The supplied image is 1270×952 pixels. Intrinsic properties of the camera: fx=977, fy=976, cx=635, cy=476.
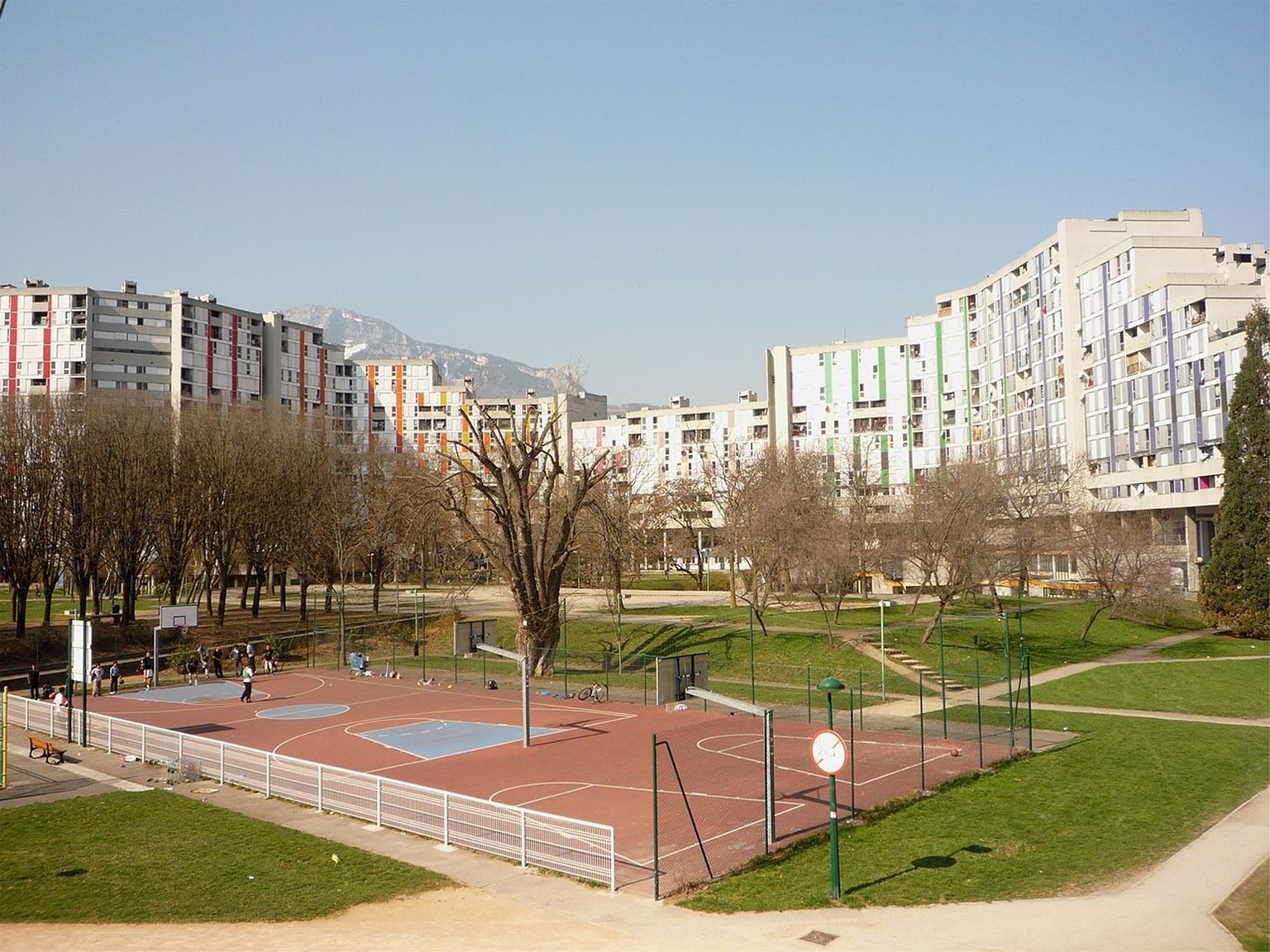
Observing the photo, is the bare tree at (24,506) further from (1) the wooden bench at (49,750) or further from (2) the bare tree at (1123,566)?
(2) the bare tree at (1123,566)

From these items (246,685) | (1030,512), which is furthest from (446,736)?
(1030,512)

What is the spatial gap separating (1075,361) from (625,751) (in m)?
66.1

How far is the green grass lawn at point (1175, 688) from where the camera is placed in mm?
34188

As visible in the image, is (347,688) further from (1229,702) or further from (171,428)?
(1229,702)

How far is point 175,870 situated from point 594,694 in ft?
73.3

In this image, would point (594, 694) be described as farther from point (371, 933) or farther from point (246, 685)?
point (371, 933)

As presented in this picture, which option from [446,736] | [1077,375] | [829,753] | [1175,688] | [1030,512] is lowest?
[446,736]

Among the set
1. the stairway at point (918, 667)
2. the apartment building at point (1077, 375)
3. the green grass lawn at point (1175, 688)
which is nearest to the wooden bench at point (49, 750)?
the stairway at point (918, 667)

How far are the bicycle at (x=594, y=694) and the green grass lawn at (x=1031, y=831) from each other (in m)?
17.4

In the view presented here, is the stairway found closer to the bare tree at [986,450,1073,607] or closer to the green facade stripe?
the bare tree at [986,450,1073,607]

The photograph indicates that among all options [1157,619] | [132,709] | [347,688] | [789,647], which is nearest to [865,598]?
[1157,619]

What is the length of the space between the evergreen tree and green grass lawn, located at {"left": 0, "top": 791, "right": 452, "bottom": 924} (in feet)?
163

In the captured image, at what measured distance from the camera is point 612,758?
92.8 feet

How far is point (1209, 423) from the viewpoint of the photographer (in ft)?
213
